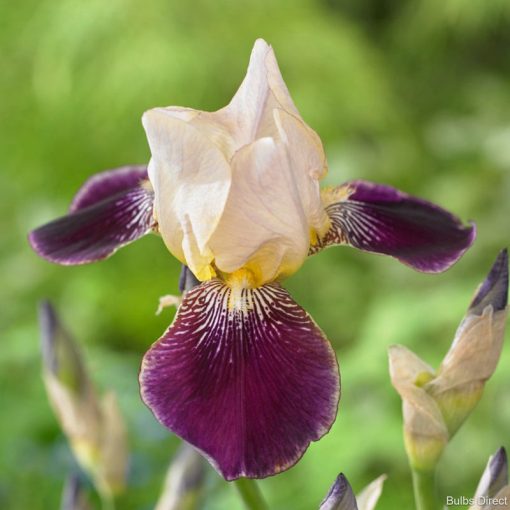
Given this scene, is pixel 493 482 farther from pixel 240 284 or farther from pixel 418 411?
pixel 240 284

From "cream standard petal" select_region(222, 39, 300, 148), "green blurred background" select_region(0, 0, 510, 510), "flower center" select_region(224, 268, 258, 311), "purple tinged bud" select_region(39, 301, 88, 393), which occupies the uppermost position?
"green blurred background" select_region(0, 0, 510, 510)

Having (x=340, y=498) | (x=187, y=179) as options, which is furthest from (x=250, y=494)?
(x=187, y=179)

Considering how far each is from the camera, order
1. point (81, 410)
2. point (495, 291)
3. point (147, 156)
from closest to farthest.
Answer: point (495, 291) → point (81, 410) → point (147, 156)

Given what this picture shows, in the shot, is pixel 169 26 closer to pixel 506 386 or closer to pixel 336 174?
pixel 336 174

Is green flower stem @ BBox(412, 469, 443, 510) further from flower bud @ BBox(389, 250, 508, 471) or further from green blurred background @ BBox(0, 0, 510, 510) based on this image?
green blurred background @ BBox(0, 0, 510, 510)

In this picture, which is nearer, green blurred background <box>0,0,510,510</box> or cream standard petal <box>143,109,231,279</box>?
cream standard petal <box>143,109,231,279</box>

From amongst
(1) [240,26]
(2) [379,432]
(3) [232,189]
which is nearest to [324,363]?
(3) [232,189]

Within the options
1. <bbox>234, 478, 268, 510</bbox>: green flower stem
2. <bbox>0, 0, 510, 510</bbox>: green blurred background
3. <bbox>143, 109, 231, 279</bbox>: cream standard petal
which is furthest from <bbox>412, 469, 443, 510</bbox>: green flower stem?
<bbox>0, 0, 510, 510</bbox>: green blurred background

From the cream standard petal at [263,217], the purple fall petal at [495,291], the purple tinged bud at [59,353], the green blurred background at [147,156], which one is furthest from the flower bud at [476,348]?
the green blurred background at [147,156]
